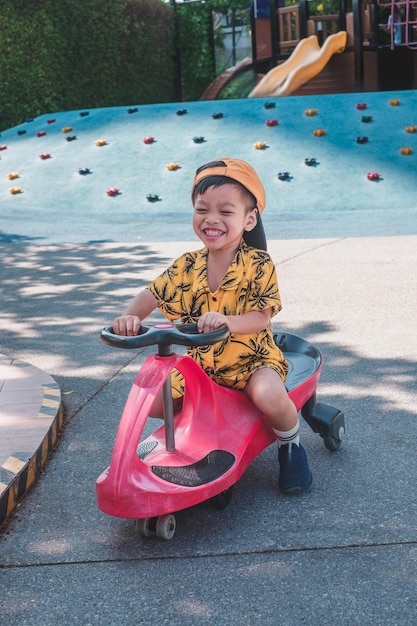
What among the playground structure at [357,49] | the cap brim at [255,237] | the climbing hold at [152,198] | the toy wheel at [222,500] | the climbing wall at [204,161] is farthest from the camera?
the playground structure at [357,49]

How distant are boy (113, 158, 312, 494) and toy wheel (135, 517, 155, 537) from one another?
0.46m

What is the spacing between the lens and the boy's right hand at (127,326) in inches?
97.0

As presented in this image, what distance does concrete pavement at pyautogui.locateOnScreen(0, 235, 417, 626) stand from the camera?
213 centimetres

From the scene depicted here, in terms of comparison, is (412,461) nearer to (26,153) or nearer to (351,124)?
(351,124)

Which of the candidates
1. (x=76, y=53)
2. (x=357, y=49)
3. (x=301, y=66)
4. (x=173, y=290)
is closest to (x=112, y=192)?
(x=301, y=66)

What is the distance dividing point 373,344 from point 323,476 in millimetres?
1640

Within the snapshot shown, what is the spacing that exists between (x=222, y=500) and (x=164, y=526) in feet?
0.95

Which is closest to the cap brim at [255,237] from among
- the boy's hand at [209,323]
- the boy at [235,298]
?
the boy at [235,298]

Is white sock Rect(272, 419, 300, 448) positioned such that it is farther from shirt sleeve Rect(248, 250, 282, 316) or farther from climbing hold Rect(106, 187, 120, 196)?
climbing hold Rect(106, 187, 120, 196)

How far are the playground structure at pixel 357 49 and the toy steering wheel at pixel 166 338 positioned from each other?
12900mm

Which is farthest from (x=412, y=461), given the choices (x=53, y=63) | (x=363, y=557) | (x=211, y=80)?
(x=211, y=80)

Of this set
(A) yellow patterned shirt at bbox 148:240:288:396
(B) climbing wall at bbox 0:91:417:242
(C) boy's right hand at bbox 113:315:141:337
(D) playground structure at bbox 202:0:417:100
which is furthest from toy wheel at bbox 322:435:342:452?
(D) playground structure at bbox 202:0:417:100

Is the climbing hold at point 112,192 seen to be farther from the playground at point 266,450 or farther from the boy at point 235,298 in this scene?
the boy at point 235,298

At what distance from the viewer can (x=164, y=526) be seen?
244 cm
